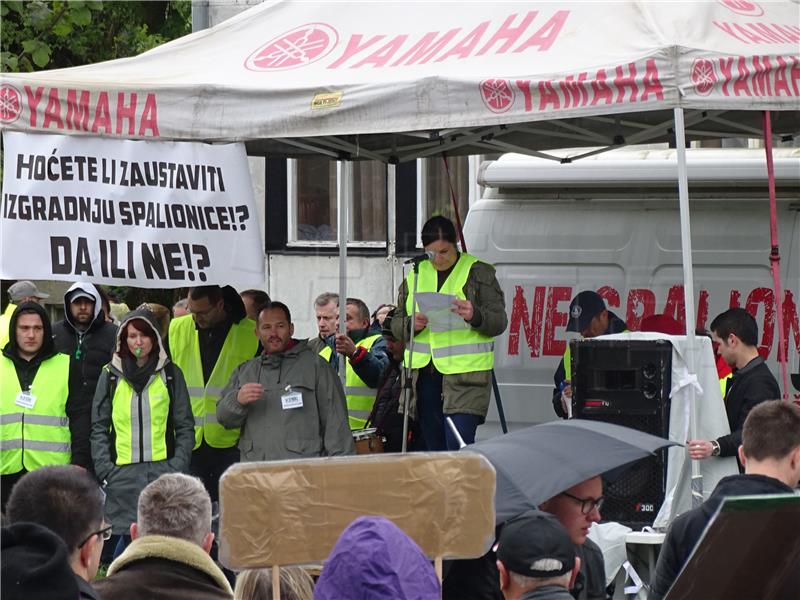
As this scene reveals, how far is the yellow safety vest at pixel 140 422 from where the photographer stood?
340 inches

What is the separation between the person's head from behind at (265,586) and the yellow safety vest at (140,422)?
13.7 ft

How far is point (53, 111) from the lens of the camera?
7.79 m

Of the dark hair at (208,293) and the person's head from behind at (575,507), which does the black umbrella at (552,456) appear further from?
the dark hair at (208,293)

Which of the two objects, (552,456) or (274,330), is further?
(274,330)

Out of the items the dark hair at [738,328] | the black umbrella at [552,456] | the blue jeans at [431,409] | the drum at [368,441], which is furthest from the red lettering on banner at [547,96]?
the drum at [368,441]

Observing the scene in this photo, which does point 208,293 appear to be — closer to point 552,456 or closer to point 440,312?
point 440,312

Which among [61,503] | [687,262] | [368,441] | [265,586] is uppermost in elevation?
[687,262]

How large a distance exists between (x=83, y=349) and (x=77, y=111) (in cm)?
210

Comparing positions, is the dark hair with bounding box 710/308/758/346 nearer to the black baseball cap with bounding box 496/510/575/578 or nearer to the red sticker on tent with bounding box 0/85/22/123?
the black baseball cap with bounding box 496/510/575/578

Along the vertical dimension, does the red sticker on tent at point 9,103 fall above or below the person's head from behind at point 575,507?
above

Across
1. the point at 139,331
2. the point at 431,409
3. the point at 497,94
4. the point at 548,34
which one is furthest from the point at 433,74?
the point at 431,409

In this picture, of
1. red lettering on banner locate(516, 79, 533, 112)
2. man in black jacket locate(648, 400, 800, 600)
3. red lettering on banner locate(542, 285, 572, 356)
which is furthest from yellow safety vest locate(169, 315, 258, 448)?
Result: man in black jacket locate(648, 400, 800, 600)

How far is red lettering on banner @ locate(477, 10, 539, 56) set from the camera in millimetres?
Result: 7863

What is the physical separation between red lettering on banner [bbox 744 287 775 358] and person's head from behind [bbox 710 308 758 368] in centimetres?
220
